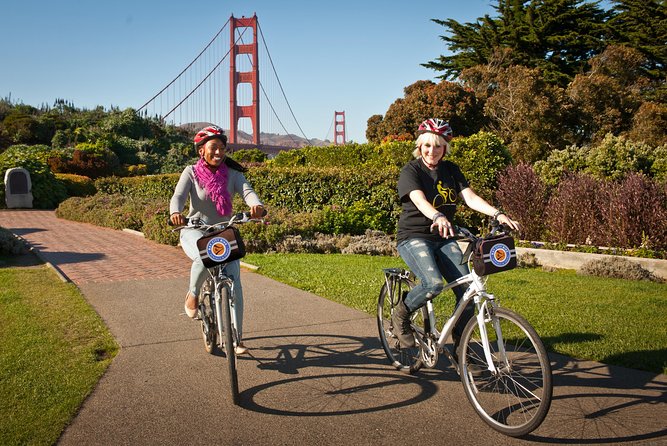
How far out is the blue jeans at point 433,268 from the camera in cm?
402

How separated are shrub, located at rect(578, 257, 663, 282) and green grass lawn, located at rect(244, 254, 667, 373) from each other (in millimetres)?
219

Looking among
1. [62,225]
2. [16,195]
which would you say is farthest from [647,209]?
[16,195]

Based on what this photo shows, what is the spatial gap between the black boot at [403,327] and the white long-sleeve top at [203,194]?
1351mm

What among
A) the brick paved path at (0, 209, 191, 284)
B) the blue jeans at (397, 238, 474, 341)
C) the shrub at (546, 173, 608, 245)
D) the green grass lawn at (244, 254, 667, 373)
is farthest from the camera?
the shrub at (546, 173, 608, 245)

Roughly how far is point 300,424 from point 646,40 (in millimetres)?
36643

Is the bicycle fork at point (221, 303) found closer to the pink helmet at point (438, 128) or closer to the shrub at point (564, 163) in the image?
the pink helmet at point (438, 128)

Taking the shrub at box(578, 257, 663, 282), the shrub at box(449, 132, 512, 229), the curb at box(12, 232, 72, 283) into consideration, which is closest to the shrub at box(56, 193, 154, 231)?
the curb at box(12, 232, 72, 283)

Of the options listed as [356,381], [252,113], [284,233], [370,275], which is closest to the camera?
[356,381]

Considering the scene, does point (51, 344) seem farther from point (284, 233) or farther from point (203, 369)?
point (284, 233)

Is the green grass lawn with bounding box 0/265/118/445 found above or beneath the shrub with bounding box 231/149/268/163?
beneath

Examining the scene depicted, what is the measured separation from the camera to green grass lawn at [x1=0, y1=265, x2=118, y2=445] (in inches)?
143

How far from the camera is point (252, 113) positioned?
214 feet

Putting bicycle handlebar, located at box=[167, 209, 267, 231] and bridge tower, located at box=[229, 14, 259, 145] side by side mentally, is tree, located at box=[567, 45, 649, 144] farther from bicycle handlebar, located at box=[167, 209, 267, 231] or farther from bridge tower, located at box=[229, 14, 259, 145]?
bridge tower, located at box=[229, 14, 259, 145]

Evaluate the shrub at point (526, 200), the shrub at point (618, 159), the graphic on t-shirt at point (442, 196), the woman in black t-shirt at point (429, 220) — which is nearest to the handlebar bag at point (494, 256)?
the woman in black t-shirt at point (429, 220)
